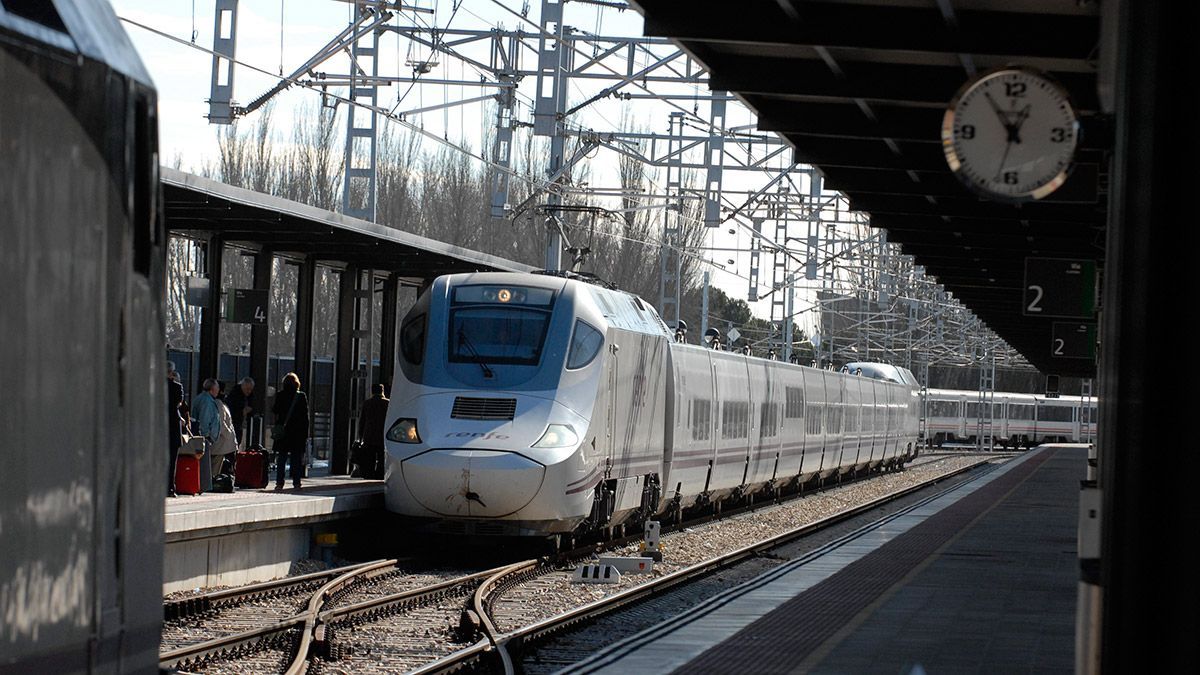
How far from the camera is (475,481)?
54.0 feet

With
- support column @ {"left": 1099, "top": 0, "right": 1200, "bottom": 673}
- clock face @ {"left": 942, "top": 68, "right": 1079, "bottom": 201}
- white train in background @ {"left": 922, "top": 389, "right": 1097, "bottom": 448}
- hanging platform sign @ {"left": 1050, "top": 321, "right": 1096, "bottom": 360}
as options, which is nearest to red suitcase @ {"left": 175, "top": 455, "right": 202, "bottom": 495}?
hanging platform sign @ {"left": 1050, "top": 321, "right": 1096, "bottom": 360}

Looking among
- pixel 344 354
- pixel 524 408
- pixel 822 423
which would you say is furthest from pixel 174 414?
pixel 822 423

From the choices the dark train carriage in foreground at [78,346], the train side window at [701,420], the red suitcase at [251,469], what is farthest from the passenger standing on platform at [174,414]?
the dark train carriage in foreground at [78,346]

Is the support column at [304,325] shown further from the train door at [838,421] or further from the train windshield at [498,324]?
the train door at [838,421]

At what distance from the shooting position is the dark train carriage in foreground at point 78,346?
392 centimetres

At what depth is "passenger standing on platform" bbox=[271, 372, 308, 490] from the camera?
19062mm

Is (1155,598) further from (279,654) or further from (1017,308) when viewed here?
(1017,308)

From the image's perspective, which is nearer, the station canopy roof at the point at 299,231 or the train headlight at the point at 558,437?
the station canopy roof at the point at 299,231

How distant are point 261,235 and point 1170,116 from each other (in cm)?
1507

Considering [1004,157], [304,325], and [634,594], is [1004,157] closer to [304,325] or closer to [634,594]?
[634,594]

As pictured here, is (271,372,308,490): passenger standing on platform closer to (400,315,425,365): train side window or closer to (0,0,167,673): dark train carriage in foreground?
(400,315,425,365): train side window

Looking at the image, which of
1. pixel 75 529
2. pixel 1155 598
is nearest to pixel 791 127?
pixel 1155 598

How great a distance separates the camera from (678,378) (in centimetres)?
2289

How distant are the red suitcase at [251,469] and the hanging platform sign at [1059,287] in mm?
8794
